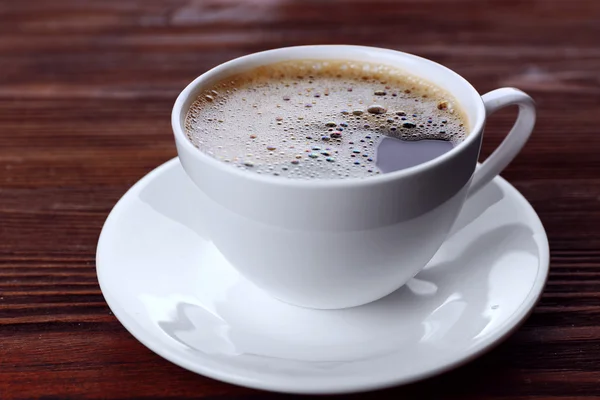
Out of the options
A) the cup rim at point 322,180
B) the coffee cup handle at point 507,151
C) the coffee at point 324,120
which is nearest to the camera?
the cup rim at point 322,180

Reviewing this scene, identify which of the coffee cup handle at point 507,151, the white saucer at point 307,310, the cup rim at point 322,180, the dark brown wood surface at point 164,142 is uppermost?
the cup rim at point 322,180

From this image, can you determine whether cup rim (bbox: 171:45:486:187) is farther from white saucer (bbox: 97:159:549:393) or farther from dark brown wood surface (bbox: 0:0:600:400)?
dark brown wood surface (bbox: 0:0:600:400)

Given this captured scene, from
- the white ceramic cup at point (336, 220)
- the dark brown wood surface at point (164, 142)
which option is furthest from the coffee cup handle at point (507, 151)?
the dark brown wood surface at point (164, 142)

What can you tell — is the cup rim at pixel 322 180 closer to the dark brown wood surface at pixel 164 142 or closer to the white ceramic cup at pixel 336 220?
the white ceramic cup at pixel 336 220

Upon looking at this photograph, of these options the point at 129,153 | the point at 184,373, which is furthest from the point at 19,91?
the point at 184,373

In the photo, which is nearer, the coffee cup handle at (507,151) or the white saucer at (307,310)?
the white saucer at (307,310)

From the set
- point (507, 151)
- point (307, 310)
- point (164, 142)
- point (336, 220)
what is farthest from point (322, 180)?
point (164, 142)

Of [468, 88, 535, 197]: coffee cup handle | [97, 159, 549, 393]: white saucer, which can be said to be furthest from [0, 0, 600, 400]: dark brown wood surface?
[468, 88, 535, 197]: coffee cup handle

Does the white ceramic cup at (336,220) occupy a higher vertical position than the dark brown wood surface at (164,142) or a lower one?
higher
